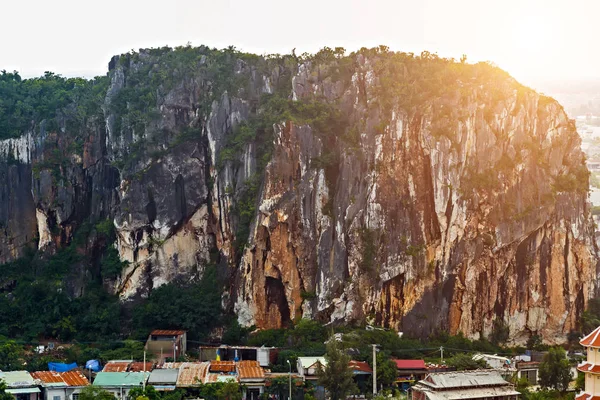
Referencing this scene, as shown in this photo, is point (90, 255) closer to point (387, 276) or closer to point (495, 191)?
point (387, 276)

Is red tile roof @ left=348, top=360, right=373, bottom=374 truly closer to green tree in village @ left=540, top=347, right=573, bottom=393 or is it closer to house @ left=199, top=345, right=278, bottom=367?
house @ left=199, top=345, right=278, bottom=367

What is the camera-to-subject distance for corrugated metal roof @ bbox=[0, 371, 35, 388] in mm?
31584

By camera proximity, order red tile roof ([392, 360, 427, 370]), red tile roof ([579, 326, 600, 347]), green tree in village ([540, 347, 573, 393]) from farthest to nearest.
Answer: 1. red tile roof ([392, 360, 427, 370])
2. green tree in village ([540, 347, 573, 393])
3. red tile roof ([579, 326, 600, 347])

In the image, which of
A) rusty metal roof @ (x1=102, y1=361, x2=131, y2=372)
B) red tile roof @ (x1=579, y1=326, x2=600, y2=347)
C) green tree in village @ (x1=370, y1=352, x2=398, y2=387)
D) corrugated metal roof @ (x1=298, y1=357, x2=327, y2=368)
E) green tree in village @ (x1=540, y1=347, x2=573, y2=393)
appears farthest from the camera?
rusty metal roof @ (x1=102, y1=361, x2=131, y2=372)

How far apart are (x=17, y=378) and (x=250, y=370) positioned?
668cm

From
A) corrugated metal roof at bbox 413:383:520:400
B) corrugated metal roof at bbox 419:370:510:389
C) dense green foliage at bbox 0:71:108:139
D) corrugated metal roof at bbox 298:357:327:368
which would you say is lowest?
corrugated metal roof at bbox 413:383:520:400

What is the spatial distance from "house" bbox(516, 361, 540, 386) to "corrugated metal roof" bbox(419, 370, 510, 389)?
3.66 m

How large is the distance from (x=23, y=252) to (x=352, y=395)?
1700 cm

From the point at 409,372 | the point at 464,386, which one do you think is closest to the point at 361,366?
the point at 409,372

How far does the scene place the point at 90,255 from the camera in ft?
136

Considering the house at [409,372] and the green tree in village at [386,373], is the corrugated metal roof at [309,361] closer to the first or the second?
the green tree in village at [386,373]

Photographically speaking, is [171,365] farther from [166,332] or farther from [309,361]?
[309,361]

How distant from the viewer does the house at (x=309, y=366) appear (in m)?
32.2

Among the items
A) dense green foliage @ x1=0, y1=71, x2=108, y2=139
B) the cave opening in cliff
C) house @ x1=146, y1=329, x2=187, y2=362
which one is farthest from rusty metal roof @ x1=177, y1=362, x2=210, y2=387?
dense green foliage @ x1=0, y1=71, x2=108, y2=139
